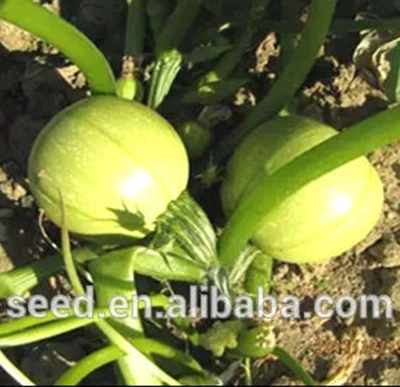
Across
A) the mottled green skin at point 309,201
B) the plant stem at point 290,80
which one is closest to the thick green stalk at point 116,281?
the mottled green skin at point 309,201

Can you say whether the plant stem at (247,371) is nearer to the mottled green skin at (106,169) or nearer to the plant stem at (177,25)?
the mottled green skin at (106,169)

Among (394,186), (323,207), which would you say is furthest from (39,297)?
(394,186)

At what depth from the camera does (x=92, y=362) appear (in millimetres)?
2330

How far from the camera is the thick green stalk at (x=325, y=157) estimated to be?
233cm

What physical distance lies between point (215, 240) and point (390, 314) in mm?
434

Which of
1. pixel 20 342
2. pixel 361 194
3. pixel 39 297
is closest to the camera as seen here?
pixel 20 342

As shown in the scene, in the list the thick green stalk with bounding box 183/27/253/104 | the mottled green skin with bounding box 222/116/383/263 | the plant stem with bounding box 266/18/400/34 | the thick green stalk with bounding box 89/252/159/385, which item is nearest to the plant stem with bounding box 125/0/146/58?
the thick green stalk with bounding box 183/27/253/104

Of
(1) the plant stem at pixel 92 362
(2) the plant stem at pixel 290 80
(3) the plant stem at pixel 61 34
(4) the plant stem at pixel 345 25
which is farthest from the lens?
(4) the plant stem at pixel 345 25

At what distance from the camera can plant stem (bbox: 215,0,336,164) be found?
2.67 metres

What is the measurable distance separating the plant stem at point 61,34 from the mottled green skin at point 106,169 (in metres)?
0.13

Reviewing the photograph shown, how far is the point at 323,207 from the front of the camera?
99.0 inches

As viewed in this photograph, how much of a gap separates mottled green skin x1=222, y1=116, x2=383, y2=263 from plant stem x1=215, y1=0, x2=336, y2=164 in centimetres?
14

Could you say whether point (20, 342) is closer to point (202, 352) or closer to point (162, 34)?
point (202, 352)

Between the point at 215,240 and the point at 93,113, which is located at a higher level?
the point at 93,113
